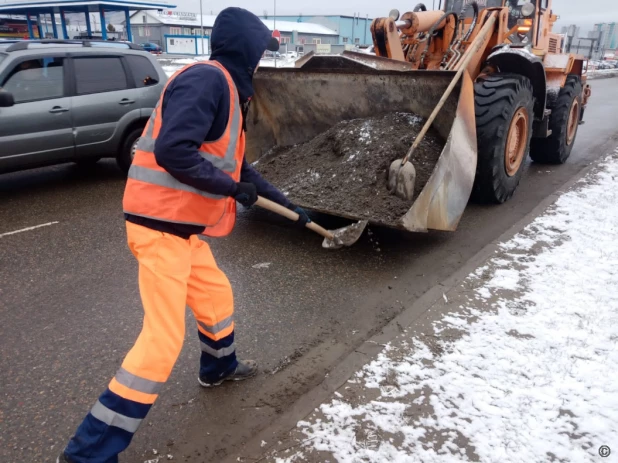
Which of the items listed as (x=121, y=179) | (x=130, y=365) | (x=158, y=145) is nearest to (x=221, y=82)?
(x=158, y=145)

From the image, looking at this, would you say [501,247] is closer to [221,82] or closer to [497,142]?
[497,142]

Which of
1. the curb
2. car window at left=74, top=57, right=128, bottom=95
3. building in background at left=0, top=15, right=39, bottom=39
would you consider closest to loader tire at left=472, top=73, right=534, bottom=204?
the curb

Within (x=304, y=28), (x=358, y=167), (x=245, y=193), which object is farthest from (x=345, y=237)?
(x=304, y=28)

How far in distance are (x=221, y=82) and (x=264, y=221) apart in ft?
10.7

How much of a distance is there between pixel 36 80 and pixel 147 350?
5.05 metres

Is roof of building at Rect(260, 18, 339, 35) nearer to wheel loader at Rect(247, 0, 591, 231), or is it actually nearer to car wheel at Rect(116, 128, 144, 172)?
wheel loader at Rect(247, 0, 591, 231)

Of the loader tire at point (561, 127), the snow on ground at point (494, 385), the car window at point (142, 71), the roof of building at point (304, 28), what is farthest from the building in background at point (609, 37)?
the snow on ground at point (494, 385)

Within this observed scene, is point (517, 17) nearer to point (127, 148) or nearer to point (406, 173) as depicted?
point (406, 173)

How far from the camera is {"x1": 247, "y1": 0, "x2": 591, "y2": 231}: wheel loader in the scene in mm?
4406

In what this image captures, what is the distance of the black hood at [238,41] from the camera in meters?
2.22

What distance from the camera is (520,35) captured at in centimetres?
668

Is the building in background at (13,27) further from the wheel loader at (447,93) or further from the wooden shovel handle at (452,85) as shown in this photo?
the wooden shovel handle at (452,85)

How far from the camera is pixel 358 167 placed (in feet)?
15.4

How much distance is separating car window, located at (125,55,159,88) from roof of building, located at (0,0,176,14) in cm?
2086
